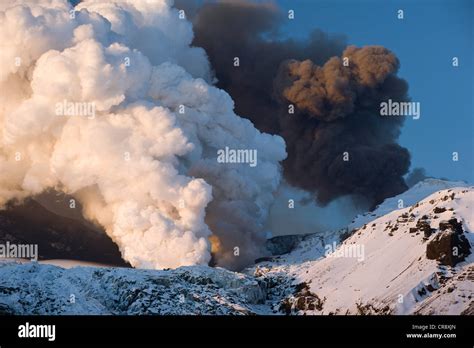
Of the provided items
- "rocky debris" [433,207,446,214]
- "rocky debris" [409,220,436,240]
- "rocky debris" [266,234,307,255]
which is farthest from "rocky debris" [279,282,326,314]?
"rocky debris" [266,234,307,255]

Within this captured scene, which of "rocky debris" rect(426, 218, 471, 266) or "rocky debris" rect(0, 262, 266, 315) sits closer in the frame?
"rocky debris" rect(0, 262, 266, 315)

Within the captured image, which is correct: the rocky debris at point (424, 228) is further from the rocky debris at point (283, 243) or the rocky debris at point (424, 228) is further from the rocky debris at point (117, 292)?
the rocky debris at point (283, 243)

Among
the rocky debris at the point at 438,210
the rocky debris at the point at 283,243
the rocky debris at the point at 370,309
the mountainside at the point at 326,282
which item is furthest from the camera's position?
the rocky debris at the point at 283,243

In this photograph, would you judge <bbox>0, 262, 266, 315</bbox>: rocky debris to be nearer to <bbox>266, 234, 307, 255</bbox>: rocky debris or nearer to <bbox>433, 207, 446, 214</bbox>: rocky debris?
<bbox>433, 207, 446, 214</bbox>: rocky debris

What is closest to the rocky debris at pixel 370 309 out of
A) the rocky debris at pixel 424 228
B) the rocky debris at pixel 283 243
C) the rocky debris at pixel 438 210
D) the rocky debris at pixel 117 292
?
the rocky debris at pixel 117 292

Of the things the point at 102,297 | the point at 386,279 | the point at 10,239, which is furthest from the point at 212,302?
the point at 10,239
